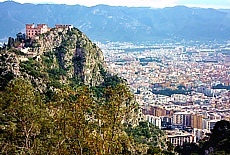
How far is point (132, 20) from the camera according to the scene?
136375 millimetres

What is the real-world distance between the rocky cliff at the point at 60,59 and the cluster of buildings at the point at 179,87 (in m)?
4.76

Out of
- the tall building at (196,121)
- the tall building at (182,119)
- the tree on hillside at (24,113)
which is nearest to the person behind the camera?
the tree on hillside at (24,113)

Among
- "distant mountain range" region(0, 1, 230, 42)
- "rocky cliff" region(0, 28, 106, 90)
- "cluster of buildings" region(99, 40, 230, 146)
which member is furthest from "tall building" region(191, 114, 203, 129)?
"distant mountain range" region(0, 1, 230, 42)

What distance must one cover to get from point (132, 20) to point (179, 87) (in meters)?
82.7

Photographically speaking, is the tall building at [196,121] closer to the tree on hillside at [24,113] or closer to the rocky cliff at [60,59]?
the rocky cliff at [60,59]

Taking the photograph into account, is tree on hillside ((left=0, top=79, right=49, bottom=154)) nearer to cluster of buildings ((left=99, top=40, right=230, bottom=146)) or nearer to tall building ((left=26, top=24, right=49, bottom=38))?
tall building ((left=26, top=24, right=49, bottom=38))

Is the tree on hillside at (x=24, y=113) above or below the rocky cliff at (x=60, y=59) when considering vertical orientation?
below

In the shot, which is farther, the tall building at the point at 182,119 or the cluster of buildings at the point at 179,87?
the tall building at the point at 182,119

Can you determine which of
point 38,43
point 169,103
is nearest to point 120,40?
point 169,103

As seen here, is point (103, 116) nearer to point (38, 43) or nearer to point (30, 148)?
point (30, 148)

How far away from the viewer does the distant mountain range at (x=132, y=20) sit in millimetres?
117062

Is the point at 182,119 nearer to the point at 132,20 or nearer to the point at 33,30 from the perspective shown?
the point at 33,30

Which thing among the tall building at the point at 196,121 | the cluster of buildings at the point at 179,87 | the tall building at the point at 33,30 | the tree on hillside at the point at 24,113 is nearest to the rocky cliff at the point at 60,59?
the tall building at the point at 33,30

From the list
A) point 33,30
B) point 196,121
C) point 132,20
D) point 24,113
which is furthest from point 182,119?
point 132,20
